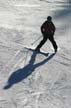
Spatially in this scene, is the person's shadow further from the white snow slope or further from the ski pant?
the ski pant

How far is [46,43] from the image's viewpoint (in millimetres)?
18094

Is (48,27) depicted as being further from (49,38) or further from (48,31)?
(49,38)

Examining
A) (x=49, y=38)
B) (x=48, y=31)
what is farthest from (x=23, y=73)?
(x=49, y=38)

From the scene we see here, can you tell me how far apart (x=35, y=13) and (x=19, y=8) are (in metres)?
1.16

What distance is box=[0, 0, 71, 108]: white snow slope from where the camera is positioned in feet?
44.2

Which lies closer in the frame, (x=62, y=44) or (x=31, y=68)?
(x=31, y=68)

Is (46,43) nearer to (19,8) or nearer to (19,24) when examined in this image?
(19,24)

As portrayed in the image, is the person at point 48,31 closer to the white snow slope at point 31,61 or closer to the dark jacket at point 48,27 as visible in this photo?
the dark jacket at point 48,27

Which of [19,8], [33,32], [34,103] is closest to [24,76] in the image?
[34,103]

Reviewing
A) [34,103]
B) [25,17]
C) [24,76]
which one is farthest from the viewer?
[25,17]

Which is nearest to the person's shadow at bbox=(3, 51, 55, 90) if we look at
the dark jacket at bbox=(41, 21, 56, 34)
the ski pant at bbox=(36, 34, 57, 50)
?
the ski pant at bbox=(36, 34, 57, 50)

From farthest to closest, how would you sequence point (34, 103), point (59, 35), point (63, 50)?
point (59, 35) → point (63, 50) → point (34, 103)

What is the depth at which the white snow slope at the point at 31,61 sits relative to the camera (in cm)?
1348


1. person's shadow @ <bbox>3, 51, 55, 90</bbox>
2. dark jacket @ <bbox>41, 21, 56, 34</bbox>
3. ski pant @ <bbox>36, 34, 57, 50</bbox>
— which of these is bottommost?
person's shadow @ <bbox>3, 51, 55, 90</bbox>
